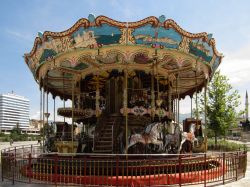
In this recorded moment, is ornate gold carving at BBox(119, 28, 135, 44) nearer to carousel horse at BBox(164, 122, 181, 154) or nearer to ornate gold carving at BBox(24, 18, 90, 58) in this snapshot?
ornate gold carving at BBox(24, 18, 90, 58)

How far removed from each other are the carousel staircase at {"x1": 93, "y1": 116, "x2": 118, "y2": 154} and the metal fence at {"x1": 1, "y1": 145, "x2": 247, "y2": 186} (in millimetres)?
3033

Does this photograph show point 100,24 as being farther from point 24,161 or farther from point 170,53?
point 24,161

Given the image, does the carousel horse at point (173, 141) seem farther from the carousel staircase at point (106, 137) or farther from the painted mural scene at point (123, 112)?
the carousel staircase at point (106, 137)

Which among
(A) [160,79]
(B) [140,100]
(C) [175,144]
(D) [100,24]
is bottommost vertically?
(C) [175,144]

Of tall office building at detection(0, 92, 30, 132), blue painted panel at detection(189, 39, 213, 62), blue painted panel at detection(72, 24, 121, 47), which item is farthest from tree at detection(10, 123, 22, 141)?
tall office building at detection(0, 92, 30, 132)

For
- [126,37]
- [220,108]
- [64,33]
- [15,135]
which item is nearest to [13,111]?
[15,135]

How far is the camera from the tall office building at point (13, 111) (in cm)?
16875

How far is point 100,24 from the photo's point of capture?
11047 millimetres

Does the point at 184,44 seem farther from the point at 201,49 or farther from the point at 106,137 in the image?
the point at 106,137

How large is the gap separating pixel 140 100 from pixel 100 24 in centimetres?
518

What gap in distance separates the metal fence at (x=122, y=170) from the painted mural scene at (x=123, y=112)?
3 cm

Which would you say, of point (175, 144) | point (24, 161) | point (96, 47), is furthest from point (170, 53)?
point (24, 161)

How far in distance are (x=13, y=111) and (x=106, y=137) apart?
580ft

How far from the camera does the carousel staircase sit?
44.2 feet
